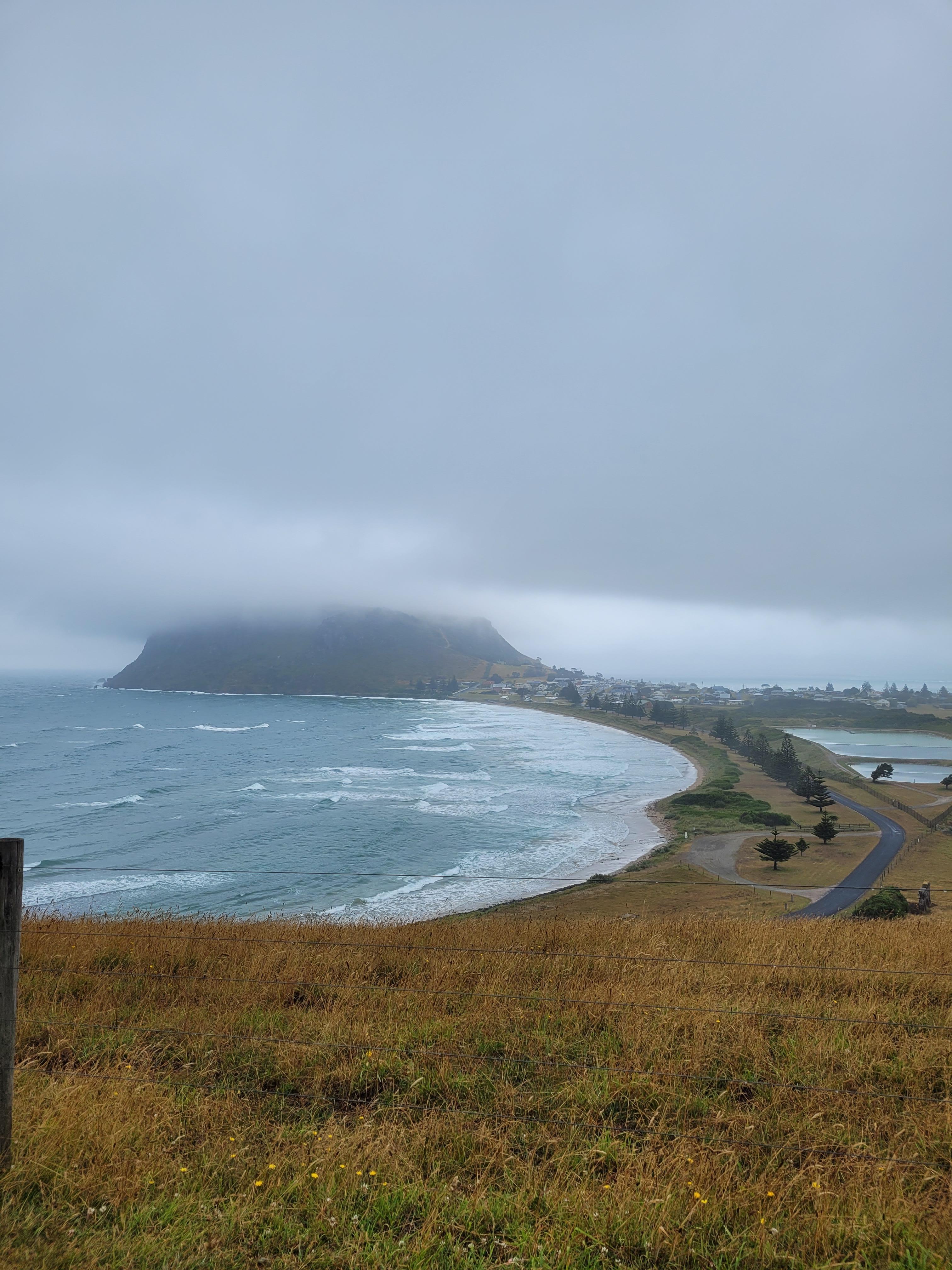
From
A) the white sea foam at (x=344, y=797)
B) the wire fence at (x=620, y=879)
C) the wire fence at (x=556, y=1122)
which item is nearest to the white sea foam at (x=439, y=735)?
the white sea foam at (x=344, y=797)

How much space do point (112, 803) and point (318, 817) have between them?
18.9 meters

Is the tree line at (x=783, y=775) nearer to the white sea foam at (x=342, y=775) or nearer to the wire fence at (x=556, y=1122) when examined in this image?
the white sea foam at (x=342, y=775)

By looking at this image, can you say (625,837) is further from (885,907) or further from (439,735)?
(439,735)

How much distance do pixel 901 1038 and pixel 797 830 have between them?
53.0 m

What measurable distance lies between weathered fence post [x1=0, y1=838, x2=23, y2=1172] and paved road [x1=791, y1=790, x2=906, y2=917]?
1919 cm

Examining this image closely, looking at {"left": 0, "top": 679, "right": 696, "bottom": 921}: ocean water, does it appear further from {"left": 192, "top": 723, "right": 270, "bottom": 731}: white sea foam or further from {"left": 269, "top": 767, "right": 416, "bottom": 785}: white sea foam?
{"left": 192, "top": 723, "right": 270, "bottom": 731}: white sea foam

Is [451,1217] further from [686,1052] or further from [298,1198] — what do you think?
[686,1052]

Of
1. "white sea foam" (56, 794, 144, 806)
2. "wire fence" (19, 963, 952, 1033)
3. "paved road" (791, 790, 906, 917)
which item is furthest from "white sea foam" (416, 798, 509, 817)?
"wire fence" (19, 963, 952, 1033)

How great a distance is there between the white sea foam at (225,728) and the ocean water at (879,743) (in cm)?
10043

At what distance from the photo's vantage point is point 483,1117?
3783 millimetres

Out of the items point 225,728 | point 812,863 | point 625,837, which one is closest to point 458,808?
point 625,837

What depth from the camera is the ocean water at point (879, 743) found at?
99.8 metres

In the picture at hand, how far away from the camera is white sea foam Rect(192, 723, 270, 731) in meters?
115

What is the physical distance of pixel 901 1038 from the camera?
4793mm
